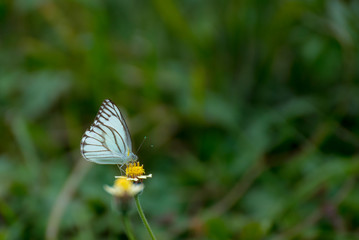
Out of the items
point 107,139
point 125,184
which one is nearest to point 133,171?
point 125,184

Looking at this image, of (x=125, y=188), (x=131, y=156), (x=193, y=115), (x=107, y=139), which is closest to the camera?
(x=125, y=188)

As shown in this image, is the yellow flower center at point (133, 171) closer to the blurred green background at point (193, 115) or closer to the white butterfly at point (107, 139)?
the white butterfly at point (107, 139)

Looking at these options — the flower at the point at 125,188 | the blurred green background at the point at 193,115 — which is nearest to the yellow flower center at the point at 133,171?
the flower at the point at 125,188

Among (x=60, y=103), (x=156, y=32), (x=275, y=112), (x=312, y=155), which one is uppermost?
(x=156, y=32)

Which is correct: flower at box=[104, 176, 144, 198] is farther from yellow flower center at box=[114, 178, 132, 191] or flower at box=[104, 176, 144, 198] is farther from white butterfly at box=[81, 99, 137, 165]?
white butterfly at box=[81, 99, 137, 165]

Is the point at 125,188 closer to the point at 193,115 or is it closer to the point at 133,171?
the point at 133,171

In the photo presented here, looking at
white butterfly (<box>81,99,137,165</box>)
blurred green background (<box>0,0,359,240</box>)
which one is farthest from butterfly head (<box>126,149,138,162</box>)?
blurred green background (<box>0,0,359,240</box>)

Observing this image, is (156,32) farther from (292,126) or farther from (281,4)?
(292,126)

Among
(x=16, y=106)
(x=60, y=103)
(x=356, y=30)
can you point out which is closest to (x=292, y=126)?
(x=356, y=30)
